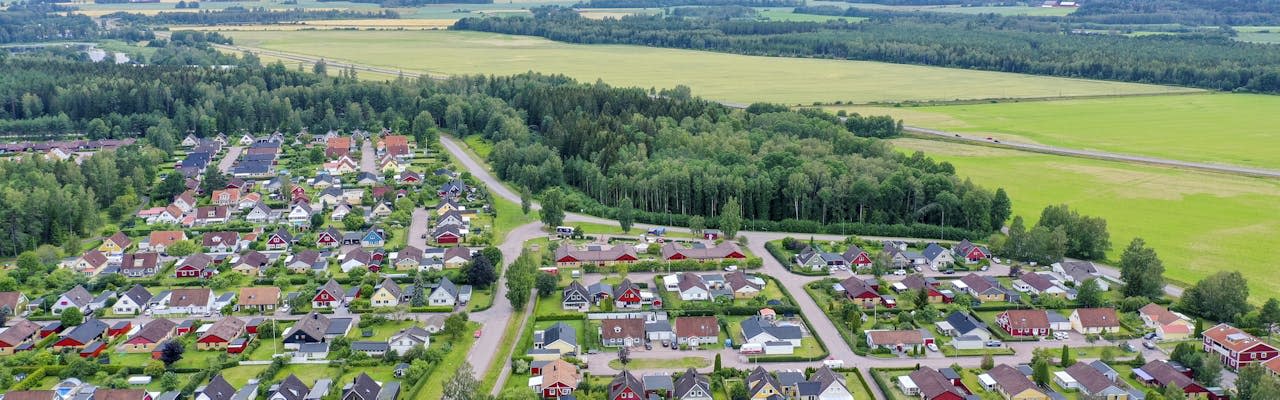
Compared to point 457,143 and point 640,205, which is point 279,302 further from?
point 457,143

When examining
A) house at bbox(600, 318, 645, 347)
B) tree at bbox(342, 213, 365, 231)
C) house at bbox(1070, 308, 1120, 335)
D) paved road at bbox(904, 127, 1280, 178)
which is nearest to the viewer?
house at bbox(600, 318, 645, 347)

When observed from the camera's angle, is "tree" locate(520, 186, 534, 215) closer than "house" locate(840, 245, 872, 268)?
No

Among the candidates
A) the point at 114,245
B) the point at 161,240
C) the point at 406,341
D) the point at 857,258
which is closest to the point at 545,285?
the point at 406,341

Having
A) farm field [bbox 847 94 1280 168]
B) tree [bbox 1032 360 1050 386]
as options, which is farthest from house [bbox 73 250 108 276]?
farm field [bbox 847 94 1280 168]

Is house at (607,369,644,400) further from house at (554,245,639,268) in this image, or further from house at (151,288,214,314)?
house at (151,288,214,314)

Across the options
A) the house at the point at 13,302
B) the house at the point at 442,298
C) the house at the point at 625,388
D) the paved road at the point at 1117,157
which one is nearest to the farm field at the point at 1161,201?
the paved road at the point at 1117,157

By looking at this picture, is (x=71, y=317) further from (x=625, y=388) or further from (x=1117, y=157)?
(x=1117, y=157)
